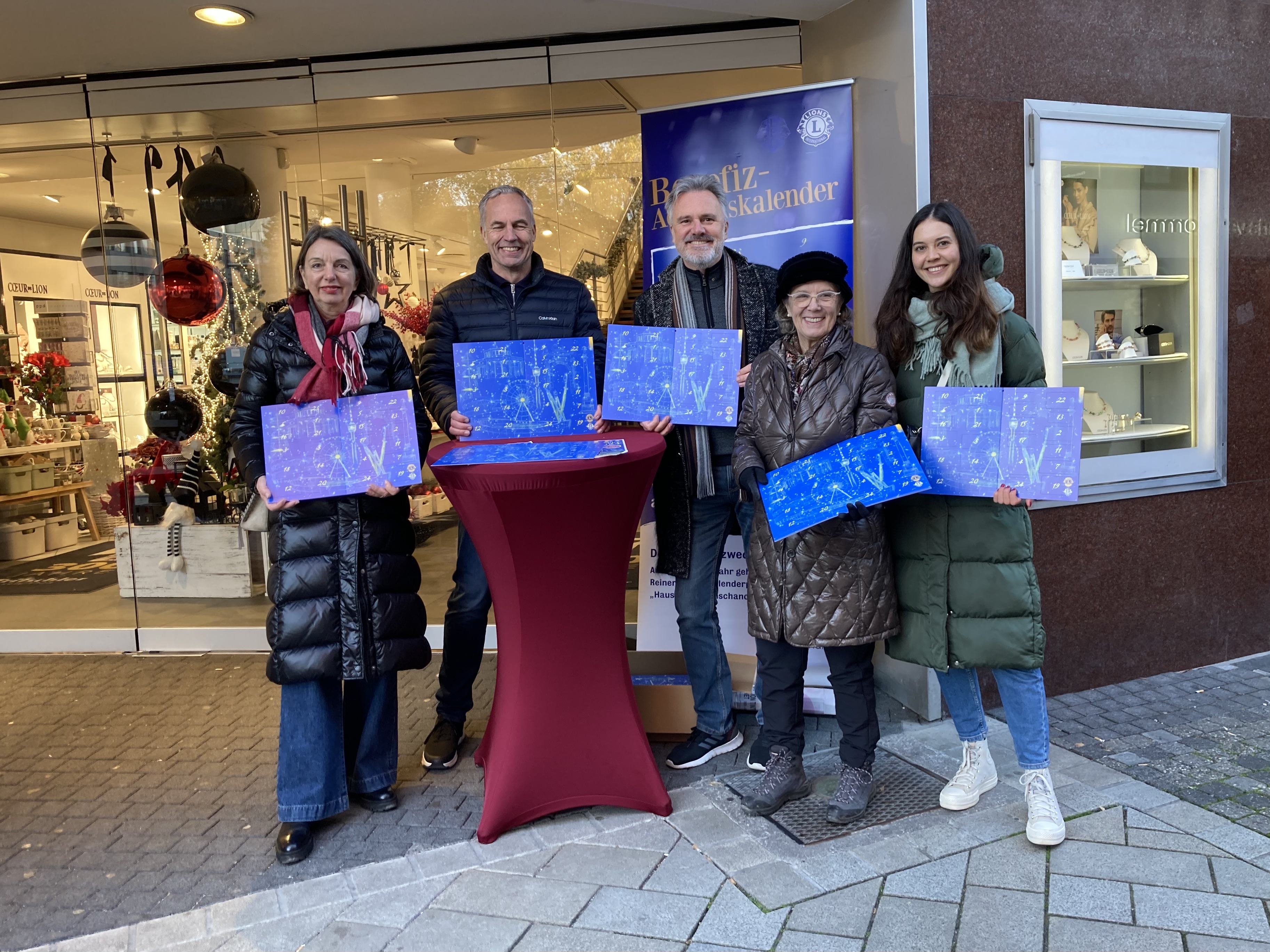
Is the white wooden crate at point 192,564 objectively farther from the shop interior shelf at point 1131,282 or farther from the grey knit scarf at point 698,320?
the shop interior shelf at point 1131,282

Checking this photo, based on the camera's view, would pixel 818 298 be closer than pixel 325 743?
Yes

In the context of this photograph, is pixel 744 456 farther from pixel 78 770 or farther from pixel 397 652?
pixel 78 770

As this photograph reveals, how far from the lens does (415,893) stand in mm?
2709

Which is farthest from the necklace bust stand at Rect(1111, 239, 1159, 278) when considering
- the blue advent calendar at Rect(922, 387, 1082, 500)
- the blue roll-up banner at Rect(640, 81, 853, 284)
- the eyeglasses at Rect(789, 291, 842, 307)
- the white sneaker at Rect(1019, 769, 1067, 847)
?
the white sneaker at Rect(1019, 769, 1067, 847)

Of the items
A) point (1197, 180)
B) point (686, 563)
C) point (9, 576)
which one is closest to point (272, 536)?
point (686, 563)

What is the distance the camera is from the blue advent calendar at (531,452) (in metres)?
2.77

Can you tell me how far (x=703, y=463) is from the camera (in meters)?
3.41

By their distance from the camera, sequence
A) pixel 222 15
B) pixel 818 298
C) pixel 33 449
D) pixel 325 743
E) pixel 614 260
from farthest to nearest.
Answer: pixel 33 449, pixel 614 260, pixel 222 15, pixel 325 743, pixel 818 298

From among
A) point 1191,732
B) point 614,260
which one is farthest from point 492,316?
point 1191,732

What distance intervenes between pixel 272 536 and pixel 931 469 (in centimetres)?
219

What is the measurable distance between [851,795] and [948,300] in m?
1.68

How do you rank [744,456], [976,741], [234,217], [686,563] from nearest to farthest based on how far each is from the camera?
[744,456] < [976,741] < [686,563] < [234,217]

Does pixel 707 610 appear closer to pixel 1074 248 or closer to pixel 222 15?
pixel 1074 248

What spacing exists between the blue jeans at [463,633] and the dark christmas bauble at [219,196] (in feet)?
9.17
